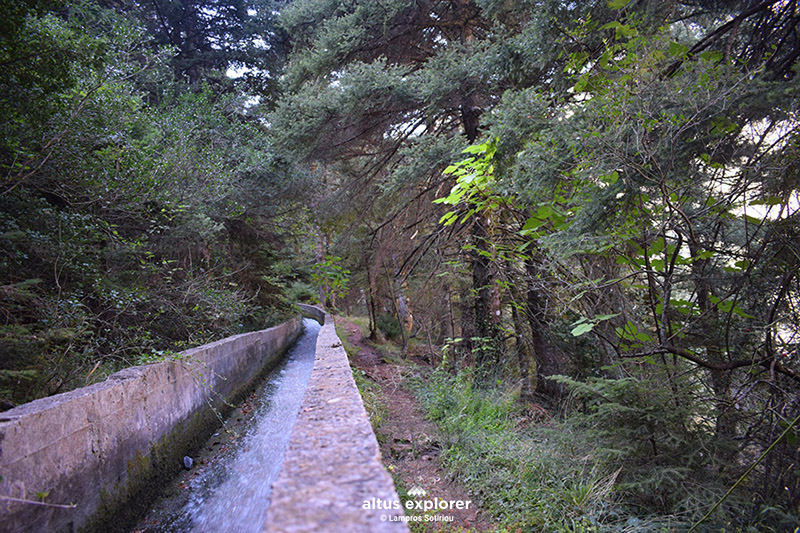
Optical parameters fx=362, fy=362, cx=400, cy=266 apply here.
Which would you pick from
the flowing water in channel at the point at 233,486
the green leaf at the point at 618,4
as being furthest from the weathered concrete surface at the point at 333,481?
the green leaf at the point at 618,4

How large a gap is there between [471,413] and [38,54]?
19.7 feet

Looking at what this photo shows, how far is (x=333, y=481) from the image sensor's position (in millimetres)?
1379

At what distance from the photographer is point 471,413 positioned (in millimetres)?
4578

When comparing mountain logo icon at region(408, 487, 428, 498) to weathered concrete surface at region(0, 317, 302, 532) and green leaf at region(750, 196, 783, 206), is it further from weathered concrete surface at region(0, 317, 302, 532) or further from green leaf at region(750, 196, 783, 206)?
green leaf at region(750, 196, 783, 206)

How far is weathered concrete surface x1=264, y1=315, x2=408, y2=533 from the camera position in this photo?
1117 mm

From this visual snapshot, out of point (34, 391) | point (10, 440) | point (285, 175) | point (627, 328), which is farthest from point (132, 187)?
point (627, 328)

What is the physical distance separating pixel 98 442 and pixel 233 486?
4.11 ft

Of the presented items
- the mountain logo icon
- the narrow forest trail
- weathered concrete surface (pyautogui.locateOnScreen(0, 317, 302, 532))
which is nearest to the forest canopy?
the narrow forest trail

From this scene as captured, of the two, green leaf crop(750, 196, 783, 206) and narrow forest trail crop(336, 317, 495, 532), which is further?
narrow forest trail crop(336, 317, 495, 532)

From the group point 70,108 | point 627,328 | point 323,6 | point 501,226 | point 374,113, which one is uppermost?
point 323,6

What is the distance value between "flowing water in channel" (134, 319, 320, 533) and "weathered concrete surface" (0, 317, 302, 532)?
→ 0.98ft

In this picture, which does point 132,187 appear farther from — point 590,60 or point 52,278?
point 590,60

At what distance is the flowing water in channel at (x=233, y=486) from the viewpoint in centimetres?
295

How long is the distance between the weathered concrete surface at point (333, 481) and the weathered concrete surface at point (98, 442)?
1.63m
